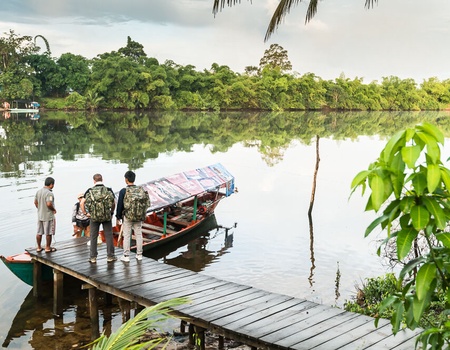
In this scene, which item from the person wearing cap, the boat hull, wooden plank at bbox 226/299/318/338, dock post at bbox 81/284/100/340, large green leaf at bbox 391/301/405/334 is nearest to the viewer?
large green leaf at bbox 391/301/405/334

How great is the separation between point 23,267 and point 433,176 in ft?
31.3

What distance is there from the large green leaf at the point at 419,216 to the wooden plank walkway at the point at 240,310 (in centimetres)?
403

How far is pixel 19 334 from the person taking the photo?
29.8 ft

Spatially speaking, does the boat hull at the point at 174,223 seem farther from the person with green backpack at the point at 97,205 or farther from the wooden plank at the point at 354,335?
the wooden plank at the point at 354,335

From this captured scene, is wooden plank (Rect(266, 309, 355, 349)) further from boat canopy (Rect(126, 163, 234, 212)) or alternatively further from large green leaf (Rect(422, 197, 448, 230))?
boat canopy (Rect(126, 163, 234, 212))

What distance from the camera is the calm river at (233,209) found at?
1050 centimetres

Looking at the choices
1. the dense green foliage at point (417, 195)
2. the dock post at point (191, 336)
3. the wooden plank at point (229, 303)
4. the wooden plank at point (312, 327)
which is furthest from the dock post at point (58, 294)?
the dense green foliage at point (417, 195)

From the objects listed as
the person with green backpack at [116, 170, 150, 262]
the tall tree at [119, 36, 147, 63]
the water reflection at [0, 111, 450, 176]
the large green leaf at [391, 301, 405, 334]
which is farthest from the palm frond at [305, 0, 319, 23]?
the tall tree at [119, 36, 147, 63]

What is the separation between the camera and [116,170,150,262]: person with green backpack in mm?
8891

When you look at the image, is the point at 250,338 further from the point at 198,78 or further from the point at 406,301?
the point at 198,78

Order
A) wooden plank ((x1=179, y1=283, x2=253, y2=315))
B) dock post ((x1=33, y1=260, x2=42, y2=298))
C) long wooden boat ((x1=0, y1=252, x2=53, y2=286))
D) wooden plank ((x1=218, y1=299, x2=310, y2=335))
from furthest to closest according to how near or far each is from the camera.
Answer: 1. dock post ((x1=33, y1=260, x2=42, y2=298))
2. long wooden boat ((x1=0, y1=252, x2=53, y2=286))
3. wooden plank ((x1=179, y1=283, x2=253, y2=315))
4. wooden plank ((x1=218, y1=299, x2=310, y2=335))

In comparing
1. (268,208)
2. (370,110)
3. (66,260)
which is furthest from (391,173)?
(370,110)

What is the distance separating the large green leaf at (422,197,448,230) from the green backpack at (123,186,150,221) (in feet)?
22.9

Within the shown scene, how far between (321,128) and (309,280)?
45959 mm
